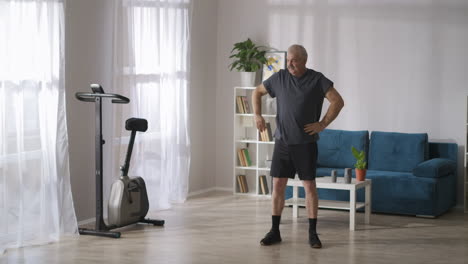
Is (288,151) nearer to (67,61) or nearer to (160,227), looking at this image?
(160,227)

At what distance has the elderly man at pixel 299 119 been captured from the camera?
540 centimetres

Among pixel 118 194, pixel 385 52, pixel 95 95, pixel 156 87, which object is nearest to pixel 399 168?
pixel 385 52

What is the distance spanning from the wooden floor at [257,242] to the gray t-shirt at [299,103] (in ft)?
2.85

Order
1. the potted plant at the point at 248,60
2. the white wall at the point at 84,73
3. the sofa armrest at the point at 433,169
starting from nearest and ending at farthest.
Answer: the white wall at the point at 84,73
the sofa armrest at the point at 433,169
the potted plant at the point at 248,60

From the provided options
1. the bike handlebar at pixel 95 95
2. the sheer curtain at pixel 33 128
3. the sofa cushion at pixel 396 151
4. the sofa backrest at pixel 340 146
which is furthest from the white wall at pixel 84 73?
the sofa cushion at pixel 396 151

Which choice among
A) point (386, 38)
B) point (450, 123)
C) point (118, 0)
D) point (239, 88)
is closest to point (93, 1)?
point (118, 0)

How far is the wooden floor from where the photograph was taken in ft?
16.7

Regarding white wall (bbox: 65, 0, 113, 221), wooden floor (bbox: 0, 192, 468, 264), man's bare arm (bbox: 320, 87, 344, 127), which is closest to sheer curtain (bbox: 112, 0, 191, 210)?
white wall (bbox: 65, 0, 113, 221)

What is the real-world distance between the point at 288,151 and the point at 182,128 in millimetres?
2434

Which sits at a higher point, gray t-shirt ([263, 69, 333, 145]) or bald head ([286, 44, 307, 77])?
bald head ([286, 44, 307, 77])

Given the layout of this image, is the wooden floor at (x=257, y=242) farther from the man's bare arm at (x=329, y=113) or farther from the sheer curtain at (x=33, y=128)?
the man's bare arm at (x=329, y=113)

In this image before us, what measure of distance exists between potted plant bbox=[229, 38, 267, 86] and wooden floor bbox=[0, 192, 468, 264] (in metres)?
1.77

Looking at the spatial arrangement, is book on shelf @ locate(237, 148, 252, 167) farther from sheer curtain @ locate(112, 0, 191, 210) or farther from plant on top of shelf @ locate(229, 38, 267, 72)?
plant on top of shelf @ locate(229, 38, 267, 72)

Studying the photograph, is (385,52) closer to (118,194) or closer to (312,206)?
(312,206)
